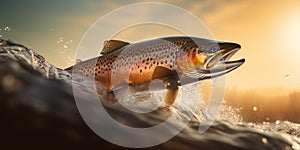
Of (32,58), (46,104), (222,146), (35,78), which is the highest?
(32,58)

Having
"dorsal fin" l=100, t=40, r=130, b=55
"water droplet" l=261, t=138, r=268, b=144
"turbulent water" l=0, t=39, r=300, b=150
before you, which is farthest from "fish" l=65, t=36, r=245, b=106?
"water droplet" l=261, t=138, r=268, b=144

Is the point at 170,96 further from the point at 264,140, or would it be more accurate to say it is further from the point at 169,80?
the point at 264,140

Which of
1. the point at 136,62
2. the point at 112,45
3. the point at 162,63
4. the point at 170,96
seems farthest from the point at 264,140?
the point at 112,45

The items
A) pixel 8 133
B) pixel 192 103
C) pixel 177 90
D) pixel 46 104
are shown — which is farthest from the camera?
pixel 192 103

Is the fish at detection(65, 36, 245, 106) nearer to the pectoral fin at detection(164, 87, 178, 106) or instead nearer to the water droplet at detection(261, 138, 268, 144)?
the pectoral fin at detection(164, 87, 178, 106)

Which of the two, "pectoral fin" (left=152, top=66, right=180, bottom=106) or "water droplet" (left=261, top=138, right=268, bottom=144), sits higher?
"pectoral fin" (left=152, top=66, right=180, bottom=106)

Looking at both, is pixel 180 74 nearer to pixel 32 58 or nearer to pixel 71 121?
pixel 32 58

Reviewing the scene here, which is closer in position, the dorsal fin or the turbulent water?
the turbulent water

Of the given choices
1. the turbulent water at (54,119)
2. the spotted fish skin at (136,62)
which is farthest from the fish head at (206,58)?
the turbulent water at (54,119)

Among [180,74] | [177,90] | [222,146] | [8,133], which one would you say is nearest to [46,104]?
[8,133]
